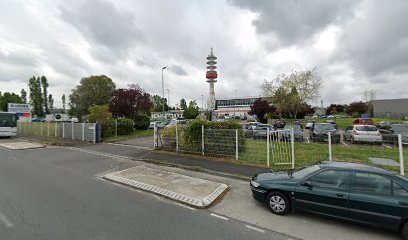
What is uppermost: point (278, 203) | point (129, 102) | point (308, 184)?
point (129, 102)

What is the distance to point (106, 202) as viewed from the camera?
205 inches

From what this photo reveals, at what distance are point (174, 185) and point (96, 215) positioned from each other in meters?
2.46

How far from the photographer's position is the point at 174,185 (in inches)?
256

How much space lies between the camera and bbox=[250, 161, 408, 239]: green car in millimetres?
3842

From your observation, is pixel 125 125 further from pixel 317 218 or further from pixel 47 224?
pixel 317 218

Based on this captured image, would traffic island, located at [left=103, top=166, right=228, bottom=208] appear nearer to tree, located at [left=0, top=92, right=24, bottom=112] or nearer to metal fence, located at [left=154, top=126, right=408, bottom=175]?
metal fence, located at [left=154, top=126, right=408, bottom=175]

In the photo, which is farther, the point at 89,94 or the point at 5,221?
the point at 89,94

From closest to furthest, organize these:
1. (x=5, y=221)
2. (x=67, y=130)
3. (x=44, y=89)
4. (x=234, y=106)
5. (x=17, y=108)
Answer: (x=5, y=221) → (x=67, y=130) → (x=17, y=108) → (x=44, y=89) → (x=234, y=106)

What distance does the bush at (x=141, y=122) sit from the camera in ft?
82.1

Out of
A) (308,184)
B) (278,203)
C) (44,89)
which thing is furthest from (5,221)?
(44,89)

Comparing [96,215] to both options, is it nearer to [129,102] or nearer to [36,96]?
[129,102]

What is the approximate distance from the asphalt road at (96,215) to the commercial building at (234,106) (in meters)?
74.7

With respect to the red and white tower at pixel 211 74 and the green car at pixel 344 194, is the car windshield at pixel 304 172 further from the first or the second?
the red and white tower at pixel 211 74

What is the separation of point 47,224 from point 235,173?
5.77 metres
